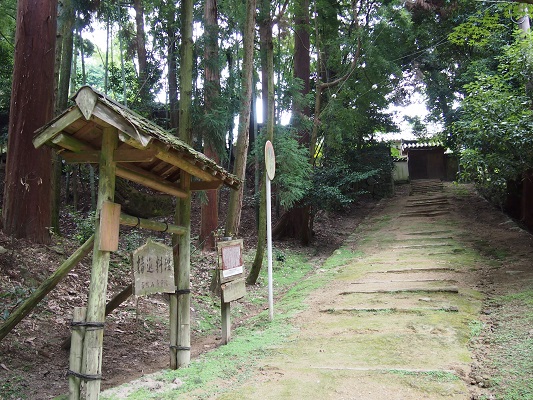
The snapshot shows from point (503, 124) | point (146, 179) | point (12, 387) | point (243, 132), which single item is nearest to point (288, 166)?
point (243, 132)

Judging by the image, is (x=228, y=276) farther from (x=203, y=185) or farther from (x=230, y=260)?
(x=203, y=185)

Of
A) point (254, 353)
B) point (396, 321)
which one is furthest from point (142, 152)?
point (396, 321)

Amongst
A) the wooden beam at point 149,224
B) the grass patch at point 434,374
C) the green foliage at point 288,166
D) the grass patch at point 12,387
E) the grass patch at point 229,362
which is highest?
the green foliage at point 288,166

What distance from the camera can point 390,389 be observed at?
367 cm

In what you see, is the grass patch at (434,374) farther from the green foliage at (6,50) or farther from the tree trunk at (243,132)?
the green foliage at (6,50)

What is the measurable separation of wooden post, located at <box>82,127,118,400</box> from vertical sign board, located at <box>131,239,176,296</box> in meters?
0.39

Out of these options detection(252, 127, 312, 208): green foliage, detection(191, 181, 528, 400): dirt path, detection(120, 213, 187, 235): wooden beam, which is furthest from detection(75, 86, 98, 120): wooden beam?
detection(252, 127, 312, 208): green foliage

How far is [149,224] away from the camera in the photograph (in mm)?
4352

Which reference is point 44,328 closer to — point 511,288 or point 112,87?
point 511,288

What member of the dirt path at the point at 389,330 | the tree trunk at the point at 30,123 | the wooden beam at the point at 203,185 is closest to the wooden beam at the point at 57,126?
the wooden beam at the point at 203,185

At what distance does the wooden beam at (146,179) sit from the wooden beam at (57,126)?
2.15 ft

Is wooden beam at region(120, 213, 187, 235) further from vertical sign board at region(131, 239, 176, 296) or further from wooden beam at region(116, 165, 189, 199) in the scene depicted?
wooden beam at region(116, 165, 189, 199)

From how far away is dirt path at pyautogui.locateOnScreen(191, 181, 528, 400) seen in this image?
12.4 ft

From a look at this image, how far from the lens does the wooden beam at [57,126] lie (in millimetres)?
3389
